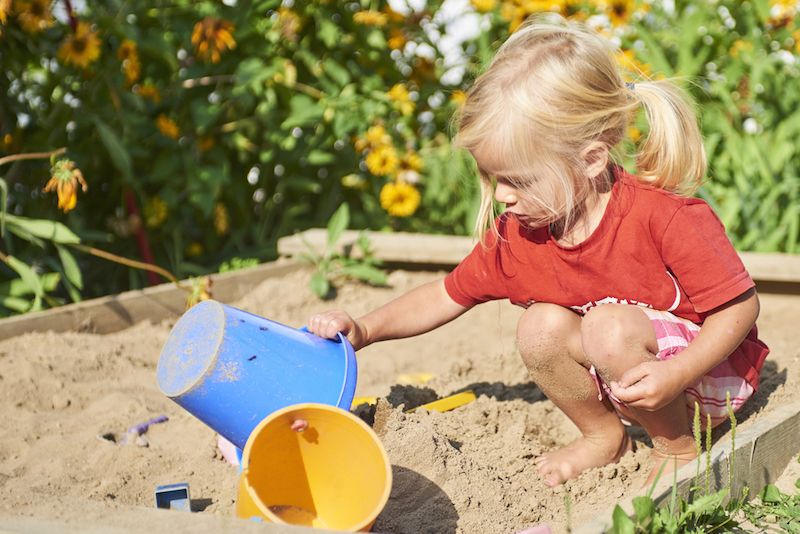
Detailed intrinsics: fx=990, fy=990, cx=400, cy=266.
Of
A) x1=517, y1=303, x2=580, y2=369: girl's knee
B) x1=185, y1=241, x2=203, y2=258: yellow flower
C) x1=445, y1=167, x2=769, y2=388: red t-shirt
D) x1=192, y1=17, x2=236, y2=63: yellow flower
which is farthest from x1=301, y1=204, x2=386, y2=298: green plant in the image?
x1=517, y1=303, x2=580, y2=369: girl's knee

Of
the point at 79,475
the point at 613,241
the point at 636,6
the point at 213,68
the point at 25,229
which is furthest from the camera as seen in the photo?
the point at 636,6

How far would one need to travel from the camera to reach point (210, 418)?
1849 mm

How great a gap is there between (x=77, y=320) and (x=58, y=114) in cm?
74

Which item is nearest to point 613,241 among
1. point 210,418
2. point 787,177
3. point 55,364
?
point 210,418

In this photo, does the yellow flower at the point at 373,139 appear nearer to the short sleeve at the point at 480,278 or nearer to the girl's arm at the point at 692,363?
the short sleeve at the point at 480,278

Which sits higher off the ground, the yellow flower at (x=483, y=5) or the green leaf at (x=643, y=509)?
the yellow flower at (x=483, y=5)

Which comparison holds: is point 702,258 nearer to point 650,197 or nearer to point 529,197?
point 650,197

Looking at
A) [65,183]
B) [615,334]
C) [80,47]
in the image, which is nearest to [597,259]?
[615,334]

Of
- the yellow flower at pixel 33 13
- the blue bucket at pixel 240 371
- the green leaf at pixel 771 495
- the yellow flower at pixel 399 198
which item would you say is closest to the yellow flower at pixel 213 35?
the yellow flower at pixel 33 13

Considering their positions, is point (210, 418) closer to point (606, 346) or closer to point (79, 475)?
point (79, 475)

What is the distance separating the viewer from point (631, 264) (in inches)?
78.2

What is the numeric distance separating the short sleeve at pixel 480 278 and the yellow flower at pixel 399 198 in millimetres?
1819

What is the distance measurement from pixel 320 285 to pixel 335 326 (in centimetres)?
156

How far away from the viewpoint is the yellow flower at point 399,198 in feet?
13.2
